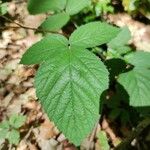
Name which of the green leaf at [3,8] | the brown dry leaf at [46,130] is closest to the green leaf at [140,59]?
the brown dry leaf at [46,130]

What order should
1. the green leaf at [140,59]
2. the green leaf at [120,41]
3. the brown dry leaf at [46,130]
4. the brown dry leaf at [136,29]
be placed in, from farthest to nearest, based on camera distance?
the brown dry leaf at [136,29] → the brown dry leaf at [46,130] → the green leaf at [120,41] → the green leaf at [140,59]

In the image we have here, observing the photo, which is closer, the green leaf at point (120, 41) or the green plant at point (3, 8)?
the green leaf at point (120, 41)

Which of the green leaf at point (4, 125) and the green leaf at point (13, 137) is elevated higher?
the green leaf at point (4, 125)

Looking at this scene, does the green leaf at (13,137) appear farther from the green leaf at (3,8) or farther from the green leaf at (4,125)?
the green leaf at (3,8)

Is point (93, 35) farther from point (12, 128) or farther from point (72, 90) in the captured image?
point (12, 128)

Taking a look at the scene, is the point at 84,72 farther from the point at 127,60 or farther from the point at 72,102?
the point at 127,60

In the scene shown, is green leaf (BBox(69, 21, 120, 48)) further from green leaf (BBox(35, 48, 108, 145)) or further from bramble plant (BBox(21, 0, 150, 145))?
green leaf (BBox(35, 48, 108, 145))

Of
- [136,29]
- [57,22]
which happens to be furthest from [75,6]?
[136,29]
